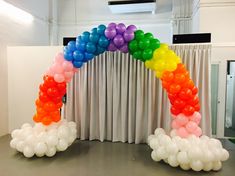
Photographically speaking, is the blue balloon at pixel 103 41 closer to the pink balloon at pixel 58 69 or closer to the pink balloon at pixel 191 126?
the pink balloon at pixel 58 69

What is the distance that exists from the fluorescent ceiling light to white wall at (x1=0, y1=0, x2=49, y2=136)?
0.31 ft

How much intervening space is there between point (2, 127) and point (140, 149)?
3.14 meters

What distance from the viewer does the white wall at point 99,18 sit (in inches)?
263

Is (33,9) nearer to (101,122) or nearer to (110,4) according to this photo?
(110,4)

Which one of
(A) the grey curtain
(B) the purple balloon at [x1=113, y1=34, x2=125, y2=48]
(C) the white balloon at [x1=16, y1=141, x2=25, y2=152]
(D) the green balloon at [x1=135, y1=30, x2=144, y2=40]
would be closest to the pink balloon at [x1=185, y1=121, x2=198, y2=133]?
(A) the grey curtain

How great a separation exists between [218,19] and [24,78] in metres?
4.75

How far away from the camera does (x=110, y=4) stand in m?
5.94

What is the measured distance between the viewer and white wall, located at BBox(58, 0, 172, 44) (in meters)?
6.67

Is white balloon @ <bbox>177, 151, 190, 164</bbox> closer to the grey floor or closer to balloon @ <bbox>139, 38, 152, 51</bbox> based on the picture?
the grey floor

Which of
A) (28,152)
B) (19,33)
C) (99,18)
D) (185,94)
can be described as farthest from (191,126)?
(99,18)

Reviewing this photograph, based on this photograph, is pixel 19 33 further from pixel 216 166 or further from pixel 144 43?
pixel 216 166

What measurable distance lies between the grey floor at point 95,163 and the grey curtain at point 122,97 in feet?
1.23

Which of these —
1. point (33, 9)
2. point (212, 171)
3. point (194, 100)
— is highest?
point (33, 9)

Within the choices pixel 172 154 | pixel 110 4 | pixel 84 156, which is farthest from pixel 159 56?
pixel 110 4
